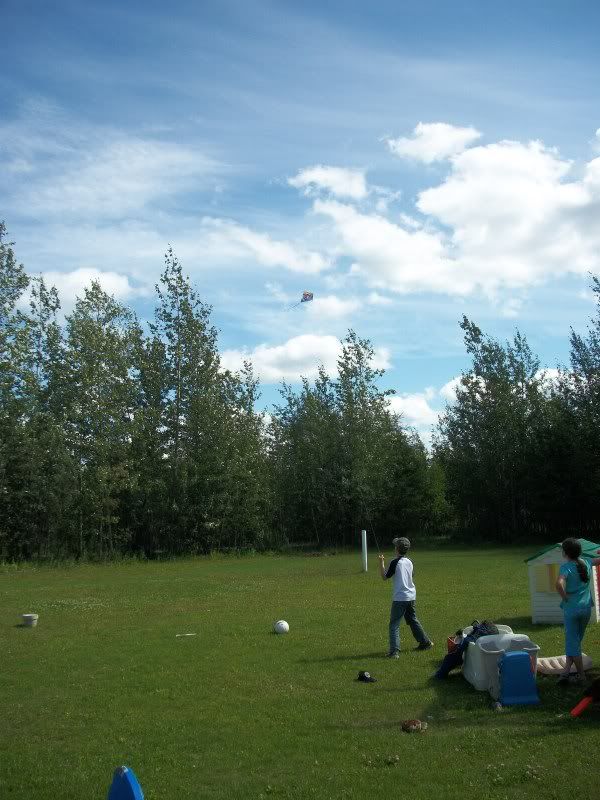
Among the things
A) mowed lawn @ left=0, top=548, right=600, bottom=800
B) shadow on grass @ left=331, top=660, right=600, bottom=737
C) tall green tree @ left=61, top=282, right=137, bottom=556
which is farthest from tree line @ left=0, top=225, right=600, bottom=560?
shadow on grass @ left=331, top=660, right=600, bottom=737

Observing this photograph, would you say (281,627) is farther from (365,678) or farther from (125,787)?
(125,787)

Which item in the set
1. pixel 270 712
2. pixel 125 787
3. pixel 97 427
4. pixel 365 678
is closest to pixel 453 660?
pixel 365 678

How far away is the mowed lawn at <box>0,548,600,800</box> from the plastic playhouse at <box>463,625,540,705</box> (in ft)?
0.68

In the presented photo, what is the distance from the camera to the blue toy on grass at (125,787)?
12.7 feet

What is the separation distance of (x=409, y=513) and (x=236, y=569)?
20.5 metres

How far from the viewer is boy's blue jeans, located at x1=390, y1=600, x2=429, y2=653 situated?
1128 centimetres

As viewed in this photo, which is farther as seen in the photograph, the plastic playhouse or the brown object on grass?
the plastic playhouse

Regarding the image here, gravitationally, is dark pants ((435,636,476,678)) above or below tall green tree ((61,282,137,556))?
below

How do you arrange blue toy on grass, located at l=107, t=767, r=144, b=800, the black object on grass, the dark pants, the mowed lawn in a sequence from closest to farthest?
blue toy on grass, located at l=107, t=767, r=144, b=800
the mowed lawn
the dark pants
the black object on grass

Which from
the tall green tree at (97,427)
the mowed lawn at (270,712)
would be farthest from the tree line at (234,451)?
the mowed lawn at (270,712)

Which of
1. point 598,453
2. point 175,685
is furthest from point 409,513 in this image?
point 175,685

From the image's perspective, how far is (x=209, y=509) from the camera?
42312 millimetres

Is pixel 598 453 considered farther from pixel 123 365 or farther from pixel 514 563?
pixel 123 365

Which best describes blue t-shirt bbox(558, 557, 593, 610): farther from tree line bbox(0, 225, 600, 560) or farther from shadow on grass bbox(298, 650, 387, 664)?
tree line bbox(0, 225, 600, 560)
